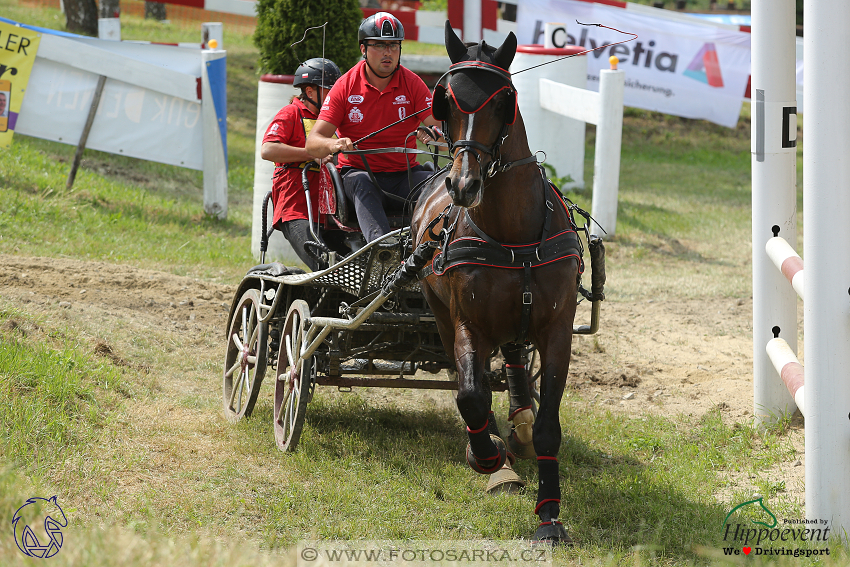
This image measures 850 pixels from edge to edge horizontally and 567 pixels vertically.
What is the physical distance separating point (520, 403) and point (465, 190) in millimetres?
1831

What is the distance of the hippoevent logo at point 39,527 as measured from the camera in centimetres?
317

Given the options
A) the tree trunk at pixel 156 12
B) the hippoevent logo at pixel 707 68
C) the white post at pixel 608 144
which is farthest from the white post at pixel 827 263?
the tree trunk at pixel 156 12

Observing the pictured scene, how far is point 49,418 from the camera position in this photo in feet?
16.0

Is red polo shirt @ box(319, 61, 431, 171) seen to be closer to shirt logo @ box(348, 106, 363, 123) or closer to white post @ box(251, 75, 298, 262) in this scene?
shirt logo @ box(348, 106, 363, 123)

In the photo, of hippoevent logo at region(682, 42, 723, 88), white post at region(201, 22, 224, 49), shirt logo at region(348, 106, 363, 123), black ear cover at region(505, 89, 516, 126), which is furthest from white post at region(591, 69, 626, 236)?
black ear cover at region(505, 89, 516, 126)

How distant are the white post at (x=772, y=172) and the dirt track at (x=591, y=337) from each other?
1.75 ft

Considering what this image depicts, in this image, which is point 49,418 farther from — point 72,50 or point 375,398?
point 72,50

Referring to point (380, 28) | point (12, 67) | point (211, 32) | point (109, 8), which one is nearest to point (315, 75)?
point (380, 28)

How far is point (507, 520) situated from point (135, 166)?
1023 centimetres

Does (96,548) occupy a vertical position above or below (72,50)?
below

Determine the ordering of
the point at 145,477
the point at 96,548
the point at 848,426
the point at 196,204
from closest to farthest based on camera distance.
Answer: the point at 96,548 < the point at 848,426 < the point at 145,477 < the point at 196,204

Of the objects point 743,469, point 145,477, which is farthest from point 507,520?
point 145,477

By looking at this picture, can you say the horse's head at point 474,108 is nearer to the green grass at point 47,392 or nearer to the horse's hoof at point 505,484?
the horse's hoof at point 505,484

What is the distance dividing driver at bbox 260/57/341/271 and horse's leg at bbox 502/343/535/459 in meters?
1.43
